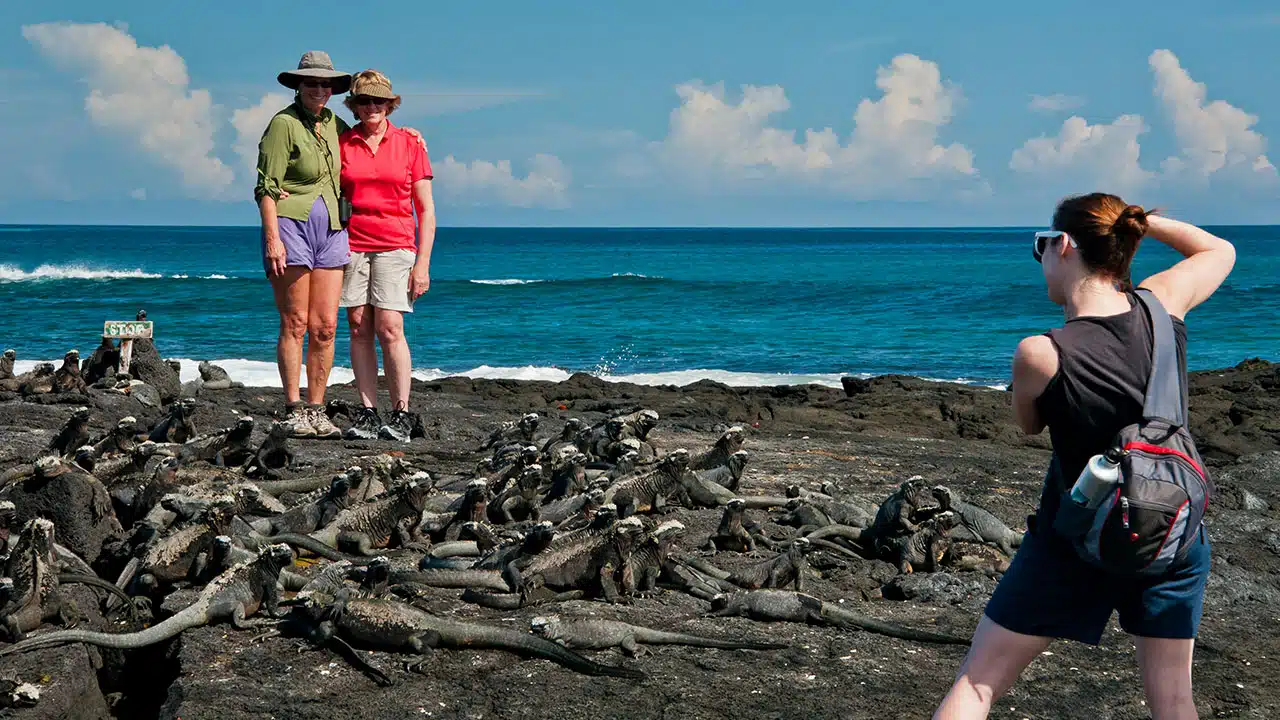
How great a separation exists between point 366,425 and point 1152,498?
6809 mm

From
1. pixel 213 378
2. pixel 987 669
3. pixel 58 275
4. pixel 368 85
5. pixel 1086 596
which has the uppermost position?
pixel 368 85

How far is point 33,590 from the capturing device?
477 centimetres

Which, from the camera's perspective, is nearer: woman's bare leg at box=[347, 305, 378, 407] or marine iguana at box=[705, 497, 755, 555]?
marine iguana at box=[705, 497, 755, 555]

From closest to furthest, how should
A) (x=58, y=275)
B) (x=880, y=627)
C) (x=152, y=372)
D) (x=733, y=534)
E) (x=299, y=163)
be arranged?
1. (x=880, y=627)
2. (x=733, y=534)
3. (x=299, y=163)
4. (x=152, y=372)
5. (x=58, y=275)

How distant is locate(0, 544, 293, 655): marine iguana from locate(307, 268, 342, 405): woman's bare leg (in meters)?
3.21

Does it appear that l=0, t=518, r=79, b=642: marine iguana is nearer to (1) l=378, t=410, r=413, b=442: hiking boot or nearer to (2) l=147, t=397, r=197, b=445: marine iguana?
(2) l=147, t=397, r=197, b=445: marine iguana

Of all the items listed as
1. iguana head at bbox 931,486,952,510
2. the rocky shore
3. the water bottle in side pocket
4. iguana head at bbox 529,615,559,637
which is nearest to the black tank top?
the water bottle in side pocket

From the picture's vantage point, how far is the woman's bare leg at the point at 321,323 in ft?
27.1

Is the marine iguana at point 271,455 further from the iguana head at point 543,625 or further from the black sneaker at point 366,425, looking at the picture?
the iguana head at point 543,625

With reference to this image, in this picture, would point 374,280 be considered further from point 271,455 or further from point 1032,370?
point 1032,370

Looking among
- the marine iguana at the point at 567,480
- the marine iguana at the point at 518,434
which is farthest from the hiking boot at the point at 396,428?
the marine iguana at the point at 567,480

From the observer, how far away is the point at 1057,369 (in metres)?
2.80

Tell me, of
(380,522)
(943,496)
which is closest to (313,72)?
(380,522)

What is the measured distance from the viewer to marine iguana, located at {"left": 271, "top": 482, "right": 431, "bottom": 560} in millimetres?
6160
